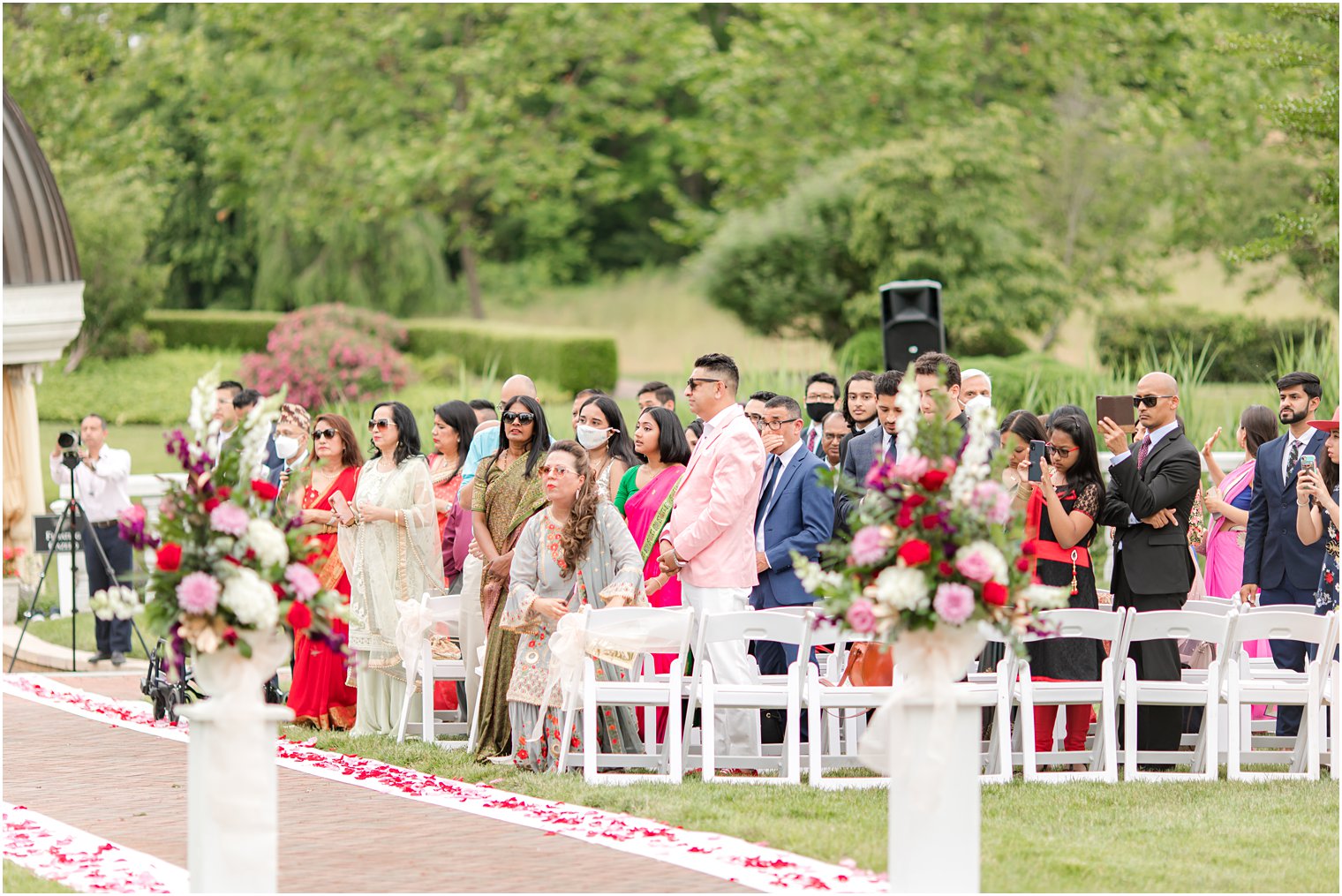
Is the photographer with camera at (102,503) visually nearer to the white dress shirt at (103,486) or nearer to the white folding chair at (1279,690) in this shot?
the white dress shirt at (103,486)

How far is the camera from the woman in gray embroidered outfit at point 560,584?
29.7 feet

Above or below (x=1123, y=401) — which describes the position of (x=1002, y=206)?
above

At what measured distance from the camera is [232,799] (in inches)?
239

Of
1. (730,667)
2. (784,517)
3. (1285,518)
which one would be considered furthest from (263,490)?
(1285,518)

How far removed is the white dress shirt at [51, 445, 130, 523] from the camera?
1435 centimetres

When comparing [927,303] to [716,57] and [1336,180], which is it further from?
[716,57]

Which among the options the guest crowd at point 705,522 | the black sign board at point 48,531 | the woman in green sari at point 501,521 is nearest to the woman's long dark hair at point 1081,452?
the guest crowd at point 705,522

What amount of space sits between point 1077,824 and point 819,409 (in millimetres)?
4971

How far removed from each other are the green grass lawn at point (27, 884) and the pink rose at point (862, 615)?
3058 millimetres

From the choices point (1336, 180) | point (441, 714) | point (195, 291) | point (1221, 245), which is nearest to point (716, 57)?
point (1221, 245)

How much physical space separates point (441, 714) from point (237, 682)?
15.4ft

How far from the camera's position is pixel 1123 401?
31.2 ft

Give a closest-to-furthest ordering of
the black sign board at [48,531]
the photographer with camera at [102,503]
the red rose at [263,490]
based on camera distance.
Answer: the red rose at [263,490]
the photographer with camera at [102,503]
the black sign board at [48,531]

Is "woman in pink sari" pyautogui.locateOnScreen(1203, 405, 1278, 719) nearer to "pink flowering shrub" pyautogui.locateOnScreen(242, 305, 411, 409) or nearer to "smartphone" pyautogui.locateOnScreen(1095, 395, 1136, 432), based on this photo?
"smartphone" pyautogui.locateOnScreen(1095, 395, 1136, 432)
